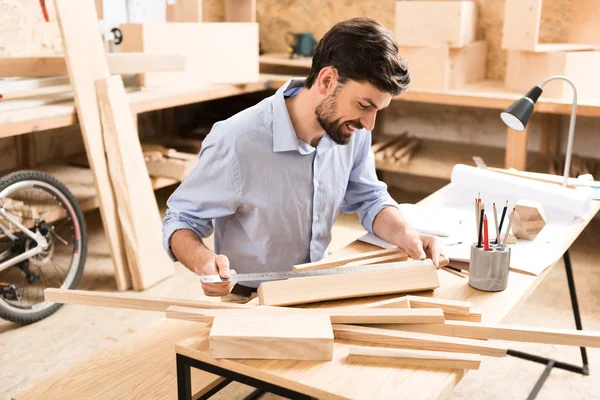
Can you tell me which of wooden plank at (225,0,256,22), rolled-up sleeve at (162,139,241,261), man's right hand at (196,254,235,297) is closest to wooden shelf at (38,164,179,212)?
wooden plank at (225,0,256,22)

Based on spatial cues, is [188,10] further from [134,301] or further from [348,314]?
[348,314]

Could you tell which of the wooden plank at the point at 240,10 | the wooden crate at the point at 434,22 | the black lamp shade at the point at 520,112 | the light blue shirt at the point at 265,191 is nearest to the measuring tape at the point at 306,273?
the light blue shirt at the point at 265,191

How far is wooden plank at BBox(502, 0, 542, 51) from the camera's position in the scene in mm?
3852

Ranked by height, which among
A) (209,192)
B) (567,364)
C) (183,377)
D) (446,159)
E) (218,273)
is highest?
(209,192)

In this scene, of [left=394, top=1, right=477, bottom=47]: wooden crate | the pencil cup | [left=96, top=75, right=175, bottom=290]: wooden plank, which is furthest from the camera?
[left=394, top=1, right=477, bottom=47]: wooden crate

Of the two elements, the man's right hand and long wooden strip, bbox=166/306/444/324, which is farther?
the man's right hand

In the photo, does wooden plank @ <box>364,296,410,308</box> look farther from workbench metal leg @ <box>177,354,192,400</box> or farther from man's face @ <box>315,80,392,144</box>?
man's face @ <box>315,80,392,144</box>

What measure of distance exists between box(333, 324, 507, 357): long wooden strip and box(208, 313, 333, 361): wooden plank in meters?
0.09

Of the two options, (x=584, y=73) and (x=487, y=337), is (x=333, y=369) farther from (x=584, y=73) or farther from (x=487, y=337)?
(x=584, y=73)

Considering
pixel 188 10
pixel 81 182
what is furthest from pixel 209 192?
pixel 188 10

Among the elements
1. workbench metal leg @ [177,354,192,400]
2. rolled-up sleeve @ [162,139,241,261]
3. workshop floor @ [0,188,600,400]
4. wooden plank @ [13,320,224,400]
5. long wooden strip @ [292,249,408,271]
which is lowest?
workshop floor @ [0,188,600,400]

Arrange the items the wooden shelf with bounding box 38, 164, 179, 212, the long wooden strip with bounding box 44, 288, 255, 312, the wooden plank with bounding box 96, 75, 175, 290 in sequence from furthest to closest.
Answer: the wooden shelf with bounding box 38, 164, 179, 212
the wooden plank with bounding box 96, 75, 175, 290
the long wooden strip with bounding box 44, 288, 255, 312

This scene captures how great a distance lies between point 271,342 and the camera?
1.23m

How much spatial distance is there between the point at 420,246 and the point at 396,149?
298cm
